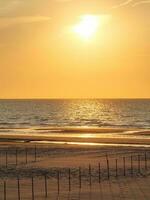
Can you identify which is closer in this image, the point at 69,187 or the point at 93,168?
the point at 69,187

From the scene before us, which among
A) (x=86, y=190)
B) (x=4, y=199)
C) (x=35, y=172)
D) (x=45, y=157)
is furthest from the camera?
(x=45, y=157)

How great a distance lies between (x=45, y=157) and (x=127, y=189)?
2112 cm

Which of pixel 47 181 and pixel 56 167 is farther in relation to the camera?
pixel 56 167

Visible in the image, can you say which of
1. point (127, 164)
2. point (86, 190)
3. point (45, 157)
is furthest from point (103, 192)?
point (45, 157)

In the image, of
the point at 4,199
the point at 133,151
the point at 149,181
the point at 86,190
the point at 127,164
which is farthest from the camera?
the point at 133,151

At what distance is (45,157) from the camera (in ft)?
183

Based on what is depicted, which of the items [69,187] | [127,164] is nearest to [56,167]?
[127,164]

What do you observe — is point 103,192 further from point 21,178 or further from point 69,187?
point 21,178

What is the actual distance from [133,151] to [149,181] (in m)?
23.2

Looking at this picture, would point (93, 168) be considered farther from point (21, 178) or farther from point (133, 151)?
point (133, 151)

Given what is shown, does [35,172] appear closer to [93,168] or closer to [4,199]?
[93,168]

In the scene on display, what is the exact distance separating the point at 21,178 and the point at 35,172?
11.9 ft

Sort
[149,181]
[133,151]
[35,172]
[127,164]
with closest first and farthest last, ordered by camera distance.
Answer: [149,181]
[35,172]
[127,164]
[133,151]

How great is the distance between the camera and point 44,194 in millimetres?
34000
